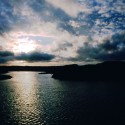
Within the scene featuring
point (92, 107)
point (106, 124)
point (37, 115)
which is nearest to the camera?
point (106, 124)

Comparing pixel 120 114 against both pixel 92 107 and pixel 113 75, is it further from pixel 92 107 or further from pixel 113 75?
pixel 113 75

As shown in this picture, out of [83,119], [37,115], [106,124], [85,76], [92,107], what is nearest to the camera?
[106,124]

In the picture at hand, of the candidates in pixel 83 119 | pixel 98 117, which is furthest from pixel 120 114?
pixel 83 119

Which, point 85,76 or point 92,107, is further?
point 85,76

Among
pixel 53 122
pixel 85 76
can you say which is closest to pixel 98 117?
pixel 53 122

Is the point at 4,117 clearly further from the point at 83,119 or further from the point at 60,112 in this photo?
the point at 83,119

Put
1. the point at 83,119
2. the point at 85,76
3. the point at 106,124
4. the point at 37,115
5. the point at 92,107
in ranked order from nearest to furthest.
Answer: the point at 106,124, the point at 83,119, the point at 37,115, the point at 92,107, the point at 85,76

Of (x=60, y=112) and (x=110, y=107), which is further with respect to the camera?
(x=110, y=107)

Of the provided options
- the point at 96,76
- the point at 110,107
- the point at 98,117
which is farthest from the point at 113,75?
the point at 98,117

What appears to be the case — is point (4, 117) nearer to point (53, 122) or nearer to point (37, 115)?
point (37, 115)
